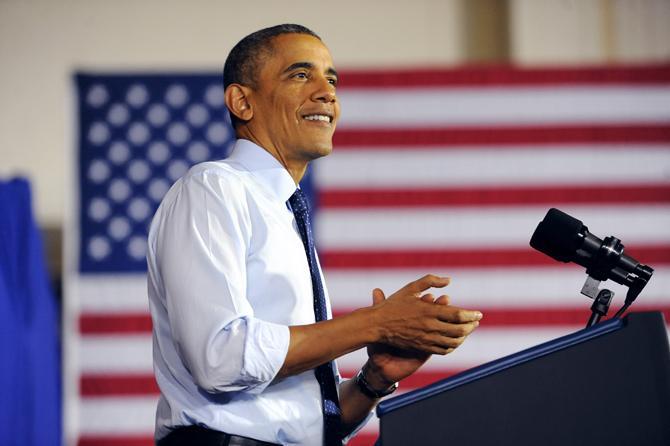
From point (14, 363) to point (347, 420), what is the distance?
2.25 metres

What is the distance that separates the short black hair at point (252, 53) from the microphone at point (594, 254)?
0.51m

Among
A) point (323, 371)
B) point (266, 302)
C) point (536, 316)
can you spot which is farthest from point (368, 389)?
point (536, 316)

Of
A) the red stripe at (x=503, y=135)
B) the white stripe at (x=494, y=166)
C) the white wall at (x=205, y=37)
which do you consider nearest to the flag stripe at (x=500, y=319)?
the white stripe at (x=494, y=166)

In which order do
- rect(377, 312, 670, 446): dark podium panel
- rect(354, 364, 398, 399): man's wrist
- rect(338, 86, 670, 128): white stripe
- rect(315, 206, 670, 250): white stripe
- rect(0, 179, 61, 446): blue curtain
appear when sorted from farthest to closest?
rect(338, 86, 670, 128): white stripe, rect(315, 206, 670, 250): white stripe, rect(0, 179, 61, 446): blue curtain, rect(354, 364, 398, 399): man's wrist, rect(377, 312, 670, 446): dark podium panel

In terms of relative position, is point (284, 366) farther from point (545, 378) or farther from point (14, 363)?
point (14, 363)

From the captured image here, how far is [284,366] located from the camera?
119 centimetres

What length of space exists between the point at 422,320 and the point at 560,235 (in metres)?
0.27

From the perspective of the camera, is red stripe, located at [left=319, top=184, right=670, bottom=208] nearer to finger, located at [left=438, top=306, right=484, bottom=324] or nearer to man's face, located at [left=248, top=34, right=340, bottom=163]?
man's face, located at [left=248, top=34, right=340, bottom=163]

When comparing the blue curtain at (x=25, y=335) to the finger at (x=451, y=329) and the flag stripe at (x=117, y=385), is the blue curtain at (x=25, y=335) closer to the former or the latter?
the flag stripe at (x=117, y=385)

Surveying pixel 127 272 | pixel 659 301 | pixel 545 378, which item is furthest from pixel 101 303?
pixel 545 378

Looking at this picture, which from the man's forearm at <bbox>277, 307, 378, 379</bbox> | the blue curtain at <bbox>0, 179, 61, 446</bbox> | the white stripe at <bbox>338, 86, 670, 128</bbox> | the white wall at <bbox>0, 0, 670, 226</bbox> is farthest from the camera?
the white wall at <bbox>0, 0, 670, 226</bbox>

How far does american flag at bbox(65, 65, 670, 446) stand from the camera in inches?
139

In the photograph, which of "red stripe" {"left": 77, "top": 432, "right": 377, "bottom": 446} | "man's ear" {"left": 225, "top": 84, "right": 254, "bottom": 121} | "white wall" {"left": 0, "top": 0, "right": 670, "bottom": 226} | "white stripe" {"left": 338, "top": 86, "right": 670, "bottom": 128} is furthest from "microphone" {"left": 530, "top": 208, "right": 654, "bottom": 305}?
"white wall" {"left": 0, "top": 0, "right": 670, "bottom": 226}

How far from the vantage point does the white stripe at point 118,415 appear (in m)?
3.51
